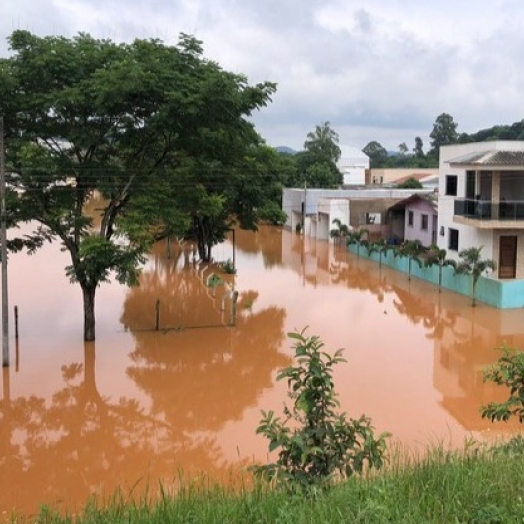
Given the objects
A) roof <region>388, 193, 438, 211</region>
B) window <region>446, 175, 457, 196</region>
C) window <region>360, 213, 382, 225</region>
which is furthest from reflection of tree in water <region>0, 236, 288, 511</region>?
window <region>360, 213, 382, 225</region>

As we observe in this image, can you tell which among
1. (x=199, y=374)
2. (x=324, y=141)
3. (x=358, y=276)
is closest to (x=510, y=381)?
(x=199, y=374)

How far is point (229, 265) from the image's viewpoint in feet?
91.7

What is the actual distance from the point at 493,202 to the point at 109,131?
512 inches

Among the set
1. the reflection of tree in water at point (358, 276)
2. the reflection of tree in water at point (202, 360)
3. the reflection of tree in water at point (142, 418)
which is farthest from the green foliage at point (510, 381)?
the reflection of tree in water at point (358, 276)

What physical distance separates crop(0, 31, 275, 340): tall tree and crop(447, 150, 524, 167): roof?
9185 millimetres

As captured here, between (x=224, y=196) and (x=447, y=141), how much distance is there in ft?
208

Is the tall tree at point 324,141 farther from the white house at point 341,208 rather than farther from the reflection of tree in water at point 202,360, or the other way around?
the reflection of tree in water at point 202,360

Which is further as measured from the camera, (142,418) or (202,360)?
(202,360)

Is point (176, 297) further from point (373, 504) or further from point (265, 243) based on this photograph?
point (373, 504)

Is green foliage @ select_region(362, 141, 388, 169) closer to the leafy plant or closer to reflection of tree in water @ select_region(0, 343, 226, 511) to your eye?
the leafy plant

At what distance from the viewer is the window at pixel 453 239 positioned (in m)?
25.5

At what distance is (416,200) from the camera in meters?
32.1

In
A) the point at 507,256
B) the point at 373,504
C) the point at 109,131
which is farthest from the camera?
the point at 507,256

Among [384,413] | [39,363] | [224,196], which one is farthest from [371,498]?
[224,196]
